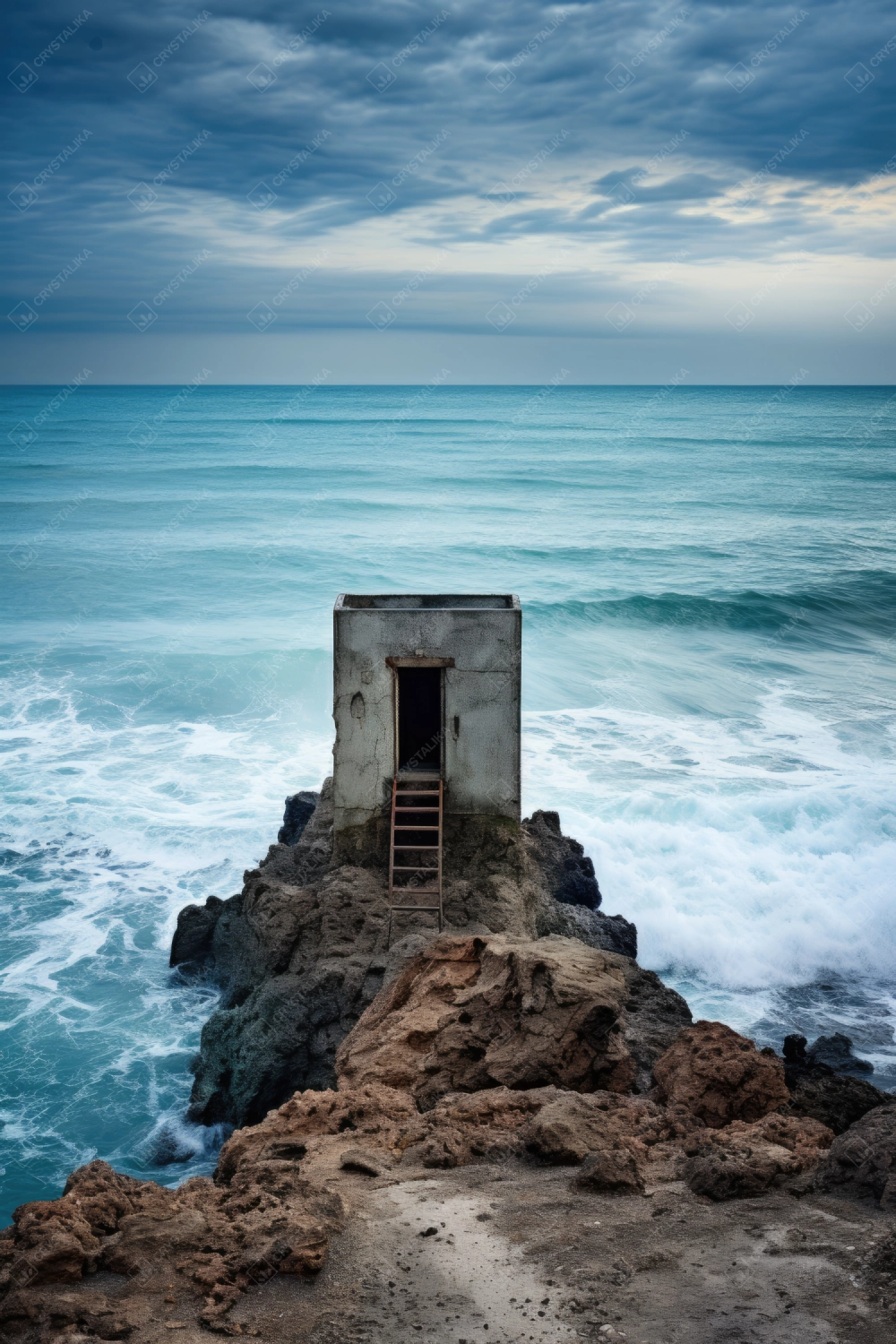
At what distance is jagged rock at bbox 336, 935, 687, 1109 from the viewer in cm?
841

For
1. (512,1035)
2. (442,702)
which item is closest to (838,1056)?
(512,1035)

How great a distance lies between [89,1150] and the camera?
10977 millimetres

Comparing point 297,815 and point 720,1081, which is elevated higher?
point 297,815

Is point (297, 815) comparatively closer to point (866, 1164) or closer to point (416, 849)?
point (416, 849)

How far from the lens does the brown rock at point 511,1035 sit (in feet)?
27.6

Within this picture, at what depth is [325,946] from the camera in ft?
36.7

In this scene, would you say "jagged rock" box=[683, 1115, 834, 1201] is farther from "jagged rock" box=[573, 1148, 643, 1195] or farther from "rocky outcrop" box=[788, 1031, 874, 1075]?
"rocky outcrop" box=[788, 1031, 874, 1075]

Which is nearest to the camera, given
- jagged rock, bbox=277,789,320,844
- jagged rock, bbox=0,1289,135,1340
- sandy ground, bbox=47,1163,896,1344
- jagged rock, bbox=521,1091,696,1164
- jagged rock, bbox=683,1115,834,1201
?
sandy ground, bbox=47,1163,896,1344

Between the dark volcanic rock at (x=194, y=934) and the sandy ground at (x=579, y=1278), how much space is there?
817 cm

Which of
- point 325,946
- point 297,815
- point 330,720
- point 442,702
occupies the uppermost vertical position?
point 442,702

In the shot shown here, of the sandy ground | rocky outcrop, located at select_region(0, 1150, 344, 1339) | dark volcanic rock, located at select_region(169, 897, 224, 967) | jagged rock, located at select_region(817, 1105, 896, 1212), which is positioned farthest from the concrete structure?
jagged rock, located at select_region(817, 1105, 896, 1212)

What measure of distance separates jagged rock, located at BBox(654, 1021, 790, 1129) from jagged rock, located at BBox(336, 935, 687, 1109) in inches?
20.0

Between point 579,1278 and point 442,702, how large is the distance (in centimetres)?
698

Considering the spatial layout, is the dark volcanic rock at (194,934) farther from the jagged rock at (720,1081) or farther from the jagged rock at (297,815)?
the jagged rock at (720,1081)
